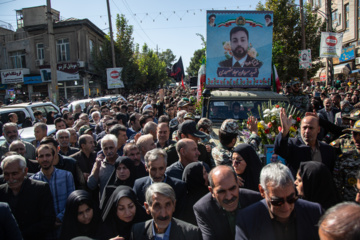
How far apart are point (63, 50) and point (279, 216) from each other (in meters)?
31.0

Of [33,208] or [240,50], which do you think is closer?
[33,208]

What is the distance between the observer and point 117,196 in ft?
9.74

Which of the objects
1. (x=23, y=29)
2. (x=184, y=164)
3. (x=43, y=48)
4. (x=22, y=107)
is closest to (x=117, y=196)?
(x=184, y=164)

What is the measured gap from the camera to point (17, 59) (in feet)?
100

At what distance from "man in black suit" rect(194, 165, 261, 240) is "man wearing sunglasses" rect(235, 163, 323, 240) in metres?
0.24

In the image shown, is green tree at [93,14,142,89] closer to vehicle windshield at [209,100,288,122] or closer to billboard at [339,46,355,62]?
billboard at [339,46,355,62]

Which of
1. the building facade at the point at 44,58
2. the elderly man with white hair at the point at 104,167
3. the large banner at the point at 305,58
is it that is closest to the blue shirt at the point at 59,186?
the elderly man with white hair at the point at 104,167

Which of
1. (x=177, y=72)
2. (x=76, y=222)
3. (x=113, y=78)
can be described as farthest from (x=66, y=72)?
(x=76, y=222)

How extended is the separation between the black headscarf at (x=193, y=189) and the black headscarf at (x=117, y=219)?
412 mm

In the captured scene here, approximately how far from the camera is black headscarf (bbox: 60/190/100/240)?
3.04 m

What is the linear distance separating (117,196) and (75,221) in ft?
1.81

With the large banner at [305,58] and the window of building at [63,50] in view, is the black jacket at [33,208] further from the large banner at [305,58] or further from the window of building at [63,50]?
the window of building at [63,50]

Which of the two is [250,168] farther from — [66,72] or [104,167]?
[66,72]

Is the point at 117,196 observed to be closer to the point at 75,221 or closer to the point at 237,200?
the point at 75,221
